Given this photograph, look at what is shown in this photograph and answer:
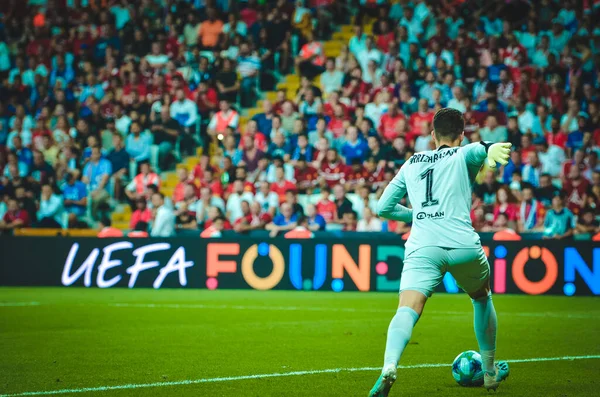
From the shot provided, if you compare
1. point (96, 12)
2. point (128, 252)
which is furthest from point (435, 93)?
point (96, 12)

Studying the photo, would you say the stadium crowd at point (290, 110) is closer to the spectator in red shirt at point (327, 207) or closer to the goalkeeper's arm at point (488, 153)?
the spectator in red shirt at point (327, 207)

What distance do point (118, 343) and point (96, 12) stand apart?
58.9 feet

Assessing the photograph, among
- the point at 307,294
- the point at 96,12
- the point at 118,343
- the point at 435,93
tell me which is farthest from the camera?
the point at 96,12

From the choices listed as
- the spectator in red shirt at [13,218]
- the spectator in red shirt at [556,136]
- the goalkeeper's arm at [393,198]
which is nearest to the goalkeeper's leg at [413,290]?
the goalkeeper's arm at [393,198]

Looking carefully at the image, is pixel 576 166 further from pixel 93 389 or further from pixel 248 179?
pixel 93 389

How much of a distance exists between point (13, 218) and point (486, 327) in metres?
15.1

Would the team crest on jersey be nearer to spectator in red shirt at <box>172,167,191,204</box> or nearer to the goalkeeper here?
the goalkeeper

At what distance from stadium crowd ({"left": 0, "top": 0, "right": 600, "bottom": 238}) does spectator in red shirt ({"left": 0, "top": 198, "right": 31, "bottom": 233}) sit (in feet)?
0.10

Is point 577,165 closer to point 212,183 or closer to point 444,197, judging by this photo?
point 212,183

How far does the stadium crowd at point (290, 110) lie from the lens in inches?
718

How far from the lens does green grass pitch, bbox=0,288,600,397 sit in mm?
6855

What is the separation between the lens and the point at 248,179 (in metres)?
19.8

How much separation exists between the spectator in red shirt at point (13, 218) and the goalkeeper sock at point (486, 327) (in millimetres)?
14587

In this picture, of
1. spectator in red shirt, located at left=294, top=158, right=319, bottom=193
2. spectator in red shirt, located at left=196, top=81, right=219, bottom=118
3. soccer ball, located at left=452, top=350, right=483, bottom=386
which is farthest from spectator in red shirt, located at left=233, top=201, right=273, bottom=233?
soccer ball, located at left=452, top=350, right=483, bottom=386
